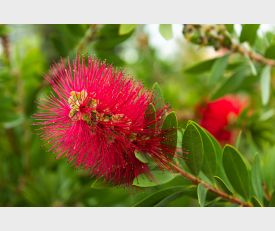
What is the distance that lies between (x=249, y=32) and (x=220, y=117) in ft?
2.53

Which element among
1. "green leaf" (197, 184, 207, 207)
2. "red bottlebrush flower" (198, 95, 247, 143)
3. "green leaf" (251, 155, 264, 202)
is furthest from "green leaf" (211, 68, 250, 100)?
"green leaf" (197, 184, 207, 207)

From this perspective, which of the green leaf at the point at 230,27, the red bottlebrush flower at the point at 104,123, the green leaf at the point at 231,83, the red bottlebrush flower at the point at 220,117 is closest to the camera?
the red bottlebrush flower at the point at 104,123

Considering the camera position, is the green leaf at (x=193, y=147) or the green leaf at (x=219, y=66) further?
the green leaf at (x=219, y=66)

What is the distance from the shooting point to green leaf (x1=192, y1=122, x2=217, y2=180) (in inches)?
57.1

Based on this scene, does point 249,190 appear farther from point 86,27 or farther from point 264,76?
point 86,27

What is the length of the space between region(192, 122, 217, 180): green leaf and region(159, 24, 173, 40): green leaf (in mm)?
440

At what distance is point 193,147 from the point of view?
4.64 ft

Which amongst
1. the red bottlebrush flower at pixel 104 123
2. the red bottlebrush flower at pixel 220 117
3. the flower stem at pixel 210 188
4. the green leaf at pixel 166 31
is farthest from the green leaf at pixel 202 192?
the red bottlebrush flower at pixel 220 117

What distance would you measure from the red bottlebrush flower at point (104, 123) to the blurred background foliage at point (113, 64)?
10.4 inches

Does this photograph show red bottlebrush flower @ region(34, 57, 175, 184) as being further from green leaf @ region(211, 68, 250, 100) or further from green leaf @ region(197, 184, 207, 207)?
green leaf @ region(211, 68, 250, 100)

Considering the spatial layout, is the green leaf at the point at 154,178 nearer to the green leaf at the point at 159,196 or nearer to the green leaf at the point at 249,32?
the green leaf at the point at 159,196

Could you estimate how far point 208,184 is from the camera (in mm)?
1498

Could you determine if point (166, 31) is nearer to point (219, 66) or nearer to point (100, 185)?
point (219, 66)

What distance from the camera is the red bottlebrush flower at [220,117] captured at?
2.52 metres
